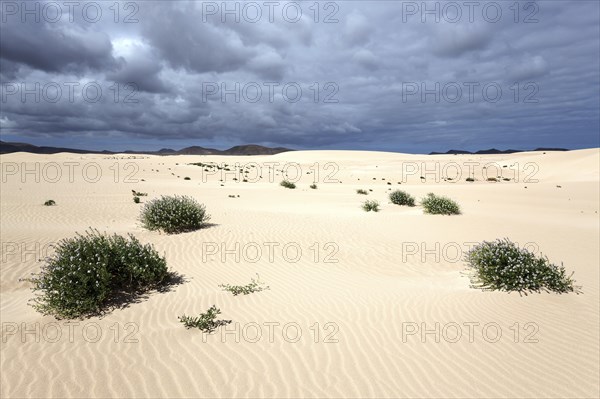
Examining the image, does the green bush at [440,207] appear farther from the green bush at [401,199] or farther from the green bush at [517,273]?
the green bush at [517,273]

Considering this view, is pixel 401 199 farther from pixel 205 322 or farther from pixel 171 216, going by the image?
pixel 205 322

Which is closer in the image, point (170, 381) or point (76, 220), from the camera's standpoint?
point (170, 381)

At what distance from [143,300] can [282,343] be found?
3285mm

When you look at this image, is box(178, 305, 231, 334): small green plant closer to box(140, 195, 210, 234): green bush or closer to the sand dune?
the sand dune

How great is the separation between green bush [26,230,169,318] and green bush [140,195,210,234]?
566 centimetres

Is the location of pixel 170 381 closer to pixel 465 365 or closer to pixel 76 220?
pixel 465 365

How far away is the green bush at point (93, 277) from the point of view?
6.33m

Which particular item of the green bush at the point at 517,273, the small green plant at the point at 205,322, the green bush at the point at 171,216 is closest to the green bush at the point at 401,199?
the green bush at the point at 171,216

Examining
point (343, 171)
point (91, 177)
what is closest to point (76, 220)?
point (91, 177)

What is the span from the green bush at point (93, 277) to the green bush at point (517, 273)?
7.29 meters

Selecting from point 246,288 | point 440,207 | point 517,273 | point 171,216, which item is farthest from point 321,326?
point 440,207

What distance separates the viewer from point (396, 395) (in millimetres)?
4223

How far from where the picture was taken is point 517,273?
24.6ft

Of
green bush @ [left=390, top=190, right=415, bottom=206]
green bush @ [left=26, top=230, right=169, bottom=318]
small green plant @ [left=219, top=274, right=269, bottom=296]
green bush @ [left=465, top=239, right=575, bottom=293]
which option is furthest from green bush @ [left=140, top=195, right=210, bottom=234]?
green bush @ [left=390, top=190, right=415, bottom=206]
